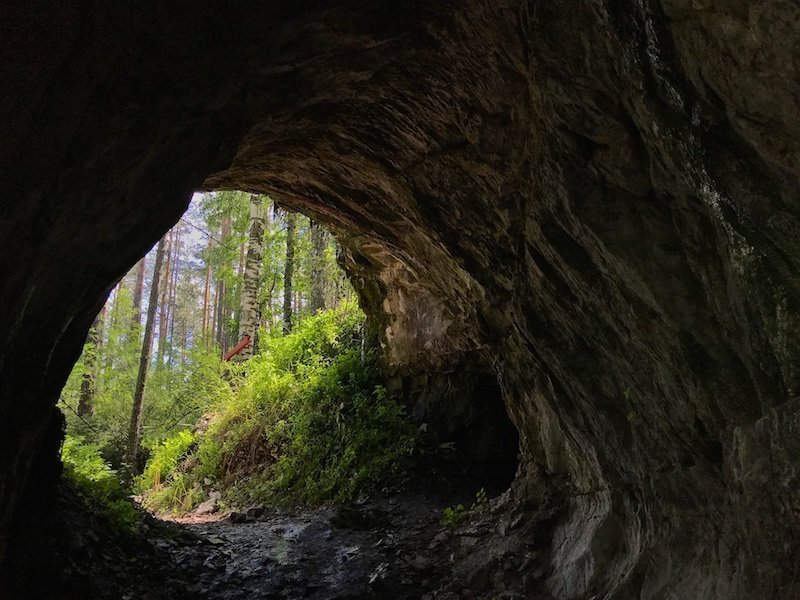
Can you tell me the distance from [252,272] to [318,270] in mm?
2393

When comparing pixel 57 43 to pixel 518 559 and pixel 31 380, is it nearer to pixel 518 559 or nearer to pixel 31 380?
pixel 31 380

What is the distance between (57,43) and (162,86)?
0.66m

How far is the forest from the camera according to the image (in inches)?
394

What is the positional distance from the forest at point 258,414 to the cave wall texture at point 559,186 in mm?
3687

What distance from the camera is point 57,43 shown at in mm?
2799

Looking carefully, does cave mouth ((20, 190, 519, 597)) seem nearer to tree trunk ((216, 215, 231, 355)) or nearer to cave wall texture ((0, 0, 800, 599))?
cave wall texture ((0, 0, 800, 599))

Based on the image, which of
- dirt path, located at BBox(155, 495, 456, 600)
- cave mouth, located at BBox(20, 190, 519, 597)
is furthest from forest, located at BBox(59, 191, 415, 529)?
dirt path, located at BBox(155, 495, 456, 600)

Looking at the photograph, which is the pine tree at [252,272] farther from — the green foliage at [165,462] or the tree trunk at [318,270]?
the green foliage at [165,462]

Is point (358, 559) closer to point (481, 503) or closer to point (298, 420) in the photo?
point (481, 503)

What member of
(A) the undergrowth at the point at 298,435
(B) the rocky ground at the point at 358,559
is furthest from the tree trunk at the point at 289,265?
(B) the rocky ground at the point at 358,559

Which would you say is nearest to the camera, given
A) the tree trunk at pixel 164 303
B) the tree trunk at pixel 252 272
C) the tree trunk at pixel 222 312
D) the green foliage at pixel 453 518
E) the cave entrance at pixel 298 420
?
the green foliage at pixel 453 518

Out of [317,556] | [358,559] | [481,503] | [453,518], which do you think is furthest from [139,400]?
[481,503]

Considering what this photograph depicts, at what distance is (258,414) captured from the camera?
41.2ft

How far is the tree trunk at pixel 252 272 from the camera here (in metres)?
15.6
